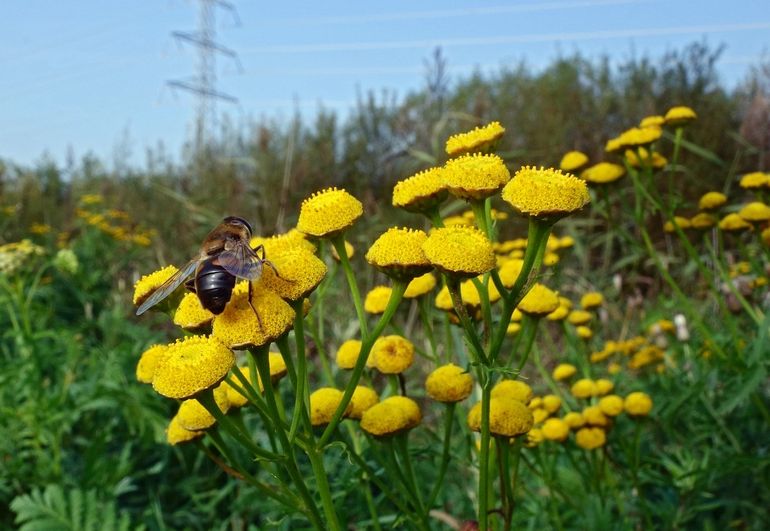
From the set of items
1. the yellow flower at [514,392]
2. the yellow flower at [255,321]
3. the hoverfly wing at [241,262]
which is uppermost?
the hoverfly wing at [241,262]

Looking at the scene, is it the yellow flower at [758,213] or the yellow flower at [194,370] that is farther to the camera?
the yellow flower at [758,213]

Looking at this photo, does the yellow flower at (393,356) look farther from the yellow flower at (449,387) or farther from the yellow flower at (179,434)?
the yellow flower at (179,434)

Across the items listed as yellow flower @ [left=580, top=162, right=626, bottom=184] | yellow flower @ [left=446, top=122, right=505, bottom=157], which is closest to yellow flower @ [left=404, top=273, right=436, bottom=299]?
yellow flower @ [left=446, top=122, right=505, bottom=157]

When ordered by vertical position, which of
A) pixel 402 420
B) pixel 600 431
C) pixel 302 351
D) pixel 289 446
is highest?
pixel 302 351

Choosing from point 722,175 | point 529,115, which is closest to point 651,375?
point 722,175

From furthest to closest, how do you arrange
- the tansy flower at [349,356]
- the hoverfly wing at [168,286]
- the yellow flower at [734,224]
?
the yellow flower at [734,224], the tansy flower at [349,356], the hoverfly wing at [168,286]

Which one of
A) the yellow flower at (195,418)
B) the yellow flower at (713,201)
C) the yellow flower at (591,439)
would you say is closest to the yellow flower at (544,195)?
the yellow flower at (195,418)

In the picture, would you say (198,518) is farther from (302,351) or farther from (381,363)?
(302,351)
